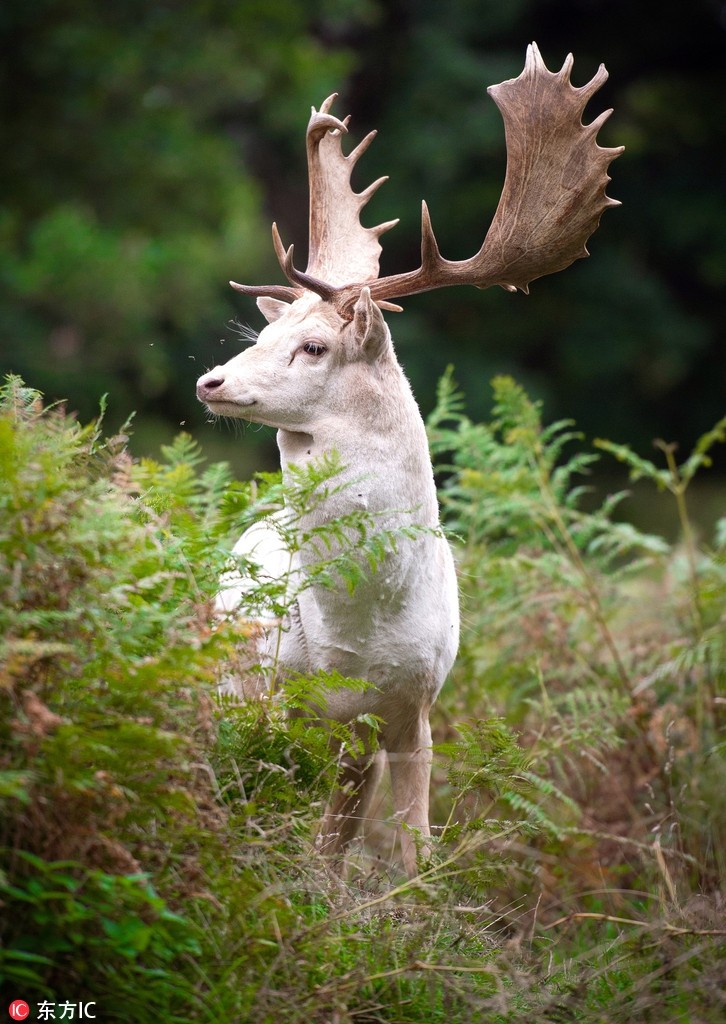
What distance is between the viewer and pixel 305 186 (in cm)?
1864

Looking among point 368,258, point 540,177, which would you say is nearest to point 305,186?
point 368,258

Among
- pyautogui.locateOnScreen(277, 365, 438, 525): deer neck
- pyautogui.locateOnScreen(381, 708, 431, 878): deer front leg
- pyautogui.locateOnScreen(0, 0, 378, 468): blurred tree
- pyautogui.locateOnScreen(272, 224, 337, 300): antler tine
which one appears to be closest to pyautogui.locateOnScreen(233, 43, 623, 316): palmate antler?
pyautogui.locateOnScreen(272, 224, 337, 300): antler tine

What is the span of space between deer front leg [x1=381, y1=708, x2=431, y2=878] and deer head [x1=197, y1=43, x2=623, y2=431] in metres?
1.05

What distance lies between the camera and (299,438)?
157 inches

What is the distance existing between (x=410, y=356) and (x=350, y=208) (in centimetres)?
1190

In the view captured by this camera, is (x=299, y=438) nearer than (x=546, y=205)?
Yes

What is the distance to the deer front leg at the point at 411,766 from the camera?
4.11m

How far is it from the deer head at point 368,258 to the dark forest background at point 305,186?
6700 mm

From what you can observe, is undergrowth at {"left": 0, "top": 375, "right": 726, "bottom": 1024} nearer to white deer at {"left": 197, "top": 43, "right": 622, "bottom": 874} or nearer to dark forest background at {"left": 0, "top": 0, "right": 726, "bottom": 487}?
white deer at {"left": 197, "top": 43, "right": 622, "bottom": 874}

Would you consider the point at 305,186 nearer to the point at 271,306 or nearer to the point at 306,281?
the point at 271,306

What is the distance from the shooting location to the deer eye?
3912 mm

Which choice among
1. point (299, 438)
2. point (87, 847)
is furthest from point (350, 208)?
point (87, 847)

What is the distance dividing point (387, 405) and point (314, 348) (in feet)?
0.95

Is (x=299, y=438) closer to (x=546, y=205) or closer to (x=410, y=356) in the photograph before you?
(x=546, y=205)
